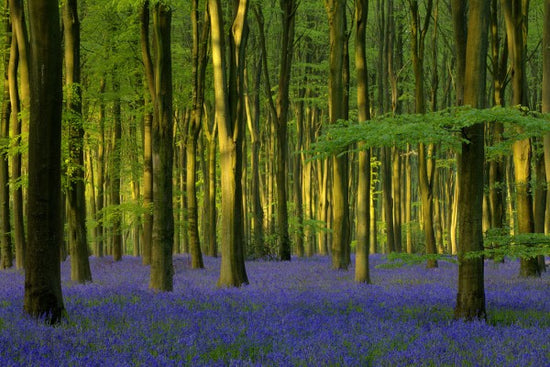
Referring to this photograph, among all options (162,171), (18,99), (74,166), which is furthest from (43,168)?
(18,99)

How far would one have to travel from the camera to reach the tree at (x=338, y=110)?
58.5 feet

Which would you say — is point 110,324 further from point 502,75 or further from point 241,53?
point 502,75

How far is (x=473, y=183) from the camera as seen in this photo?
9.09 m

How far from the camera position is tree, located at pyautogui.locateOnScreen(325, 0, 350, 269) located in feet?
58.5

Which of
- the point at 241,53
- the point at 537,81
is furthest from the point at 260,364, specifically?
the point at 537,81

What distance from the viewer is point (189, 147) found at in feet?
70.0

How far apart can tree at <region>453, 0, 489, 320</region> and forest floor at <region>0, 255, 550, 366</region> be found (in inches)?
18.8

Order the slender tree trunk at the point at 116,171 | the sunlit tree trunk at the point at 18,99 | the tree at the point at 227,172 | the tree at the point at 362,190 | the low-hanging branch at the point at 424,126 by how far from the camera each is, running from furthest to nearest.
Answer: the slender tree trunk at the point at 116,171
the sunlit tree trunk at the point at 18,99
the tree at the point at 362,190
the tree at the point at 227,172
the low-hanging branch at the point at 424,126

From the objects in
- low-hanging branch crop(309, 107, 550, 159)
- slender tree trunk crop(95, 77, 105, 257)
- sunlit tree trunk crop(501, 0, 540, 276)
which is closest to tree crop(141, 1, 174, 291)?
low-hanging branch crop(309, 107, 550, 159)

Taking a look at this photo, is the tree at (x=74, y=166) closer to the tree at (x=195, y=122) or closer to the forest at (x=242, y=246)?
the forest at (x=242, y=246)

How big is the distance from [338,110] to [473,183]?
371 inches

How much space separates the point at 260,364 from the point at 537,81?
35524mm

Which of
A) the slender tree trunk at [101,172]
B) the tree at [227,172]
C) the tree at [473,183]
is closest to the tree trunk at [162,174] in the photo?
the tree at [227,172]

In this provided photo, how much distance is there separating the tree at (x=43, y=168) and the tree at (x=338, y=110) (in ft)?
34.2
